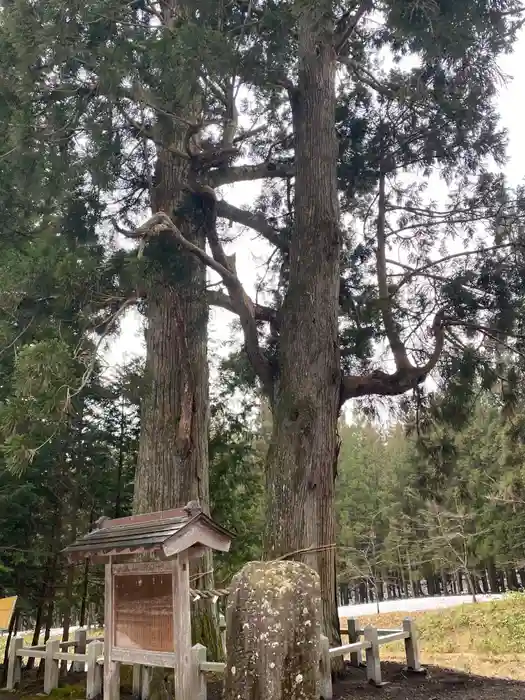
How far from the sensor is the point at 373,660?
202 inches

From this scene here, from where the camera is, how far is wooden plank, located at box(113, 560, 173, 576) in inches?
164

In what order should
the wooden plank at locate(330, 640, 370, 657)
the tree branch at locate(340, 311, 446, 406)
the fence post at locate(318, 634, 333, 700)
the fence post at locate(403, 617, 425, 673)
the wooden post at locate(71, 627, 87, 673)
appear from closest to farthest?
the fence post at locate(318, 634, 333, 700) < the wooden plank at locate(330, 640, 370, 657) < the fence post at locate(403, 617, 425, 673) < the tree branch at locate(340, 311, 446, 406) < the wooden post at locate(71, 627, 87, 673)

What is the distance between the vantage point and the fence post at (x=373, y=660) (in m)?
5.09

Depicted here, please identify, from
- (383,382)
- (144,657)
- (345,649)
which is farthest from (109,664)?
(383,382)

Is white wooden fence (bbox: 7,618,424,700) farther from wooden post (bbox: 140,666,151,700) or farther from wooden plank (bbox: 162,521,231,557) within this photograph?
wooden plank (bbox: 162,521,231,557)

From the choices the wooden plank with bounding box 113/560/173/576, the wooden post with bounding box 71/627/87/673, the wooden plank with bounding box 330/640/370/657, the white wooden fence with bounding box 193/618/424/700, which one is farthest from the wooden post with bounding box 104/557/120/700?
the wooden post with bounding box 71/627/87/673

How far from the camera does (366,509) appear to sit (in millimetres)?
25016

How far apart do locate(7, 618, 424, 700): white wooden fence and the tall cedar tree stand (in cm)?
46

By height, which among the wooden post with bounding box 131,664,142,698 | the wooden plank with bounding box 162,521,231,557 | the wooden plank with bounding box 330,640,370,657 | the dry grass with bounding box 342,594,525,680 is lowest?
the dry grass with bounding box 342,594,525,680

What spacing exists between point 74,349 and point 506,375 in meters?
5.05

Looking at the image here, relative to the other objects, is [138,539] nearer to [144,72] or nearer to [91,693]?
[91,693]

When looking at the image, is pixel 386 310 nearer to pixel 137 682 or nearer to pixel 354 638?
pixel 354 638

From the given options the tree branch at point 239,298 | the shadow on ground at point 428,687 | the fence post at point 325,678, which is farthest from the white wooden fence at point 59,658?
the tree branch at point 239,298

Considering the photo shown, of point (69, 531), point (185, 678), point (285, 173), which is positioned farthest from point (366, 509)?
point (185, 678)
